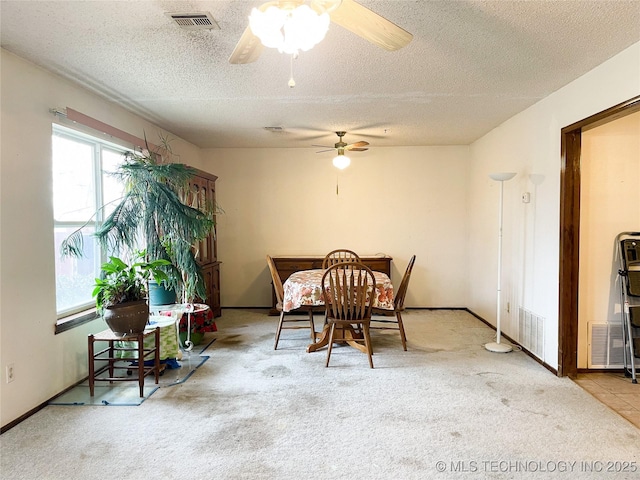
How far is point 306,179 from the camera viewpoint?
219 inches

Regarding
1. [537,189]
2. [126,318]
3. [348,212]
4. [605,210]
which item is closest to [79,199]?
[126,318]

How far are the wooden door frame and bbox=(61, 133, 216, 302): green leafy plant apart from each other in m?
2.91

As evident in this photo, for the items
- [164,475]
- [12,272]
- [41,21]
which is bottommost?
[164,475]

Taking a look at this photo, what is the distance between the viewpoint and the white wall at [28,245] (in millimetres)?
2330

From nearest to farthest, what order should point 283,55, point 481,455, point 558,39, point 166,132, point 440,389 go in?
1. point 481,455
2. point 558,39
3. point 283,55
4. point 440,389
5. point 166,132

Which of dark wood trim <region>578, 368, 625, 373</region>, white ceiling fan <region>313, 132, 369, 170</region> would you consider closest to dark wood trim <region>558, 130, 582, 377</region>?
dark wood trim <region>578, 368, 625, 373</region>

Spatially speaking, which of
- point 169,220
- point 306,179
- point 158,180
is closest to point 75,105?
point 158,180

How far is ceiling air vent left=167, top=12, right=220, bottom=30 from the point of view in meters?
1.96

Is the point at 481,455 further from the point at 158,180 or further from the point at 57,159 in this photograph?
the point at 57,159

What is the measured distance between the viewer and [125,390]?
283 cm

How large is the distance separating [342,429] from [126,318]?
5.43ft

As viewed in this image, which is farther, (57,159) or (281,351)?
(281,351)

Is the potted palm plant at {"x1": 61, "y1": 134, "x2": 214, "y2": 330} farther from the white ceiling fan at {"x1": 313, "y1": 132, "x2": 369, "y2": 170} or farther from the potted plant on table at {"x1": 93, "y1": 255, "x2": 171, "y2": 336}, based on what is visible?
the white ceiling fan at {"x1": 313, "y1": 132, "x2": 369, "y2": 170}

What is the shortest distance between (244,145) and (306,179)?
100cm
